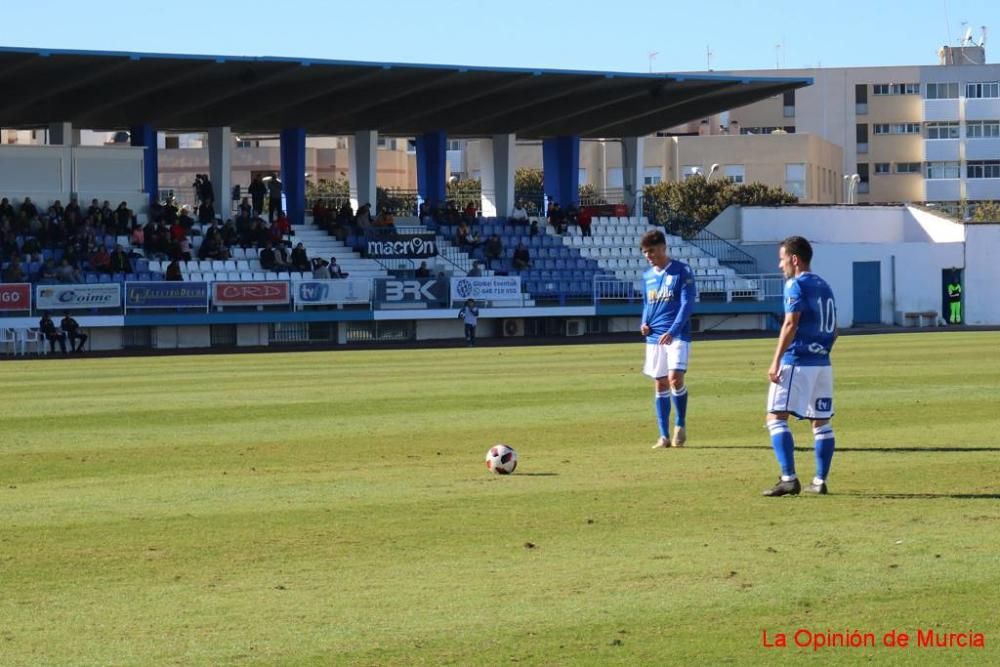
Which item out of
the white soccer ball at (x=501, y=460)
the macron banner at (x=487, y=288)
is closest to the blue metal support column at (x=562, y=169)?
the macron banner at (x=487, y=288)

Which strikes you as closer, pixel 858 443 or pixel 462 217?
pixel 858 443

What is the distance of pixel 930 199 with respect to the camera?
404ft

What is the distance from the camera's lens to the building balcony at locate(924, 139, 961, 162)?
12325 centimetres

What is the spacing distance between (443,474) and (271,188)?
40.3 meters

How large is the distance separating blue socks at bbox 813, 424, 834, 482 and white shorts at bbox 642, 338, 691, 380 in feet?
Result: 11.6

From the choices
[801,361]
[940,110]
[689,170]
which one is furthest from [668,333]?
[940,110]

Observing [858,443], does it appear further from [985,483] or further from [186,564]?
[186,564]

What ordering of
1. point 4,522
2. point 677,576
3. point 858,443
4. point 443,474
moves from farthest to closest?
point 858,443, point 443,474, point 4,522, point 677,576

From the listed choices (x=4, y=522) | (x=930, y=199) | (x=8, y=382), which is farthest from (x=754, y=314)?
(x=930, y=199)

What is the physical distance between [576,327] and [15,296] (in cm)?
1705

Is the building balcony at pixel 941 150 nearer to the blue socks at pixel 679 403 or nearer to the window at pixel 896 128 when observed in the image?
the window at pixel 896 128

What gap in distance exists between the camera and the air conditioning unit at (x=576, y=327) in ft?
166

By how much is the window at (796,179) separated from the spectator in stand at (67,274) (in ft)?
259

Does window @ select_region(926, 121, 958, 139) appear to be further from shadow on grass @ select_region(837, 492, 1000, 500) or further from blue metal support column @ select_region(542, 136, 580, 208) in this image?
shadow on grass @ select_region(837, 492, 1000, 500)
